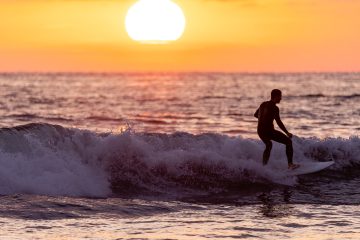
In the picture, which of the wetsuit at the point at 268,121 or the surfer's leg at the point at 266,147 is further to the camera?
the surfer's leg at the point at 266,147

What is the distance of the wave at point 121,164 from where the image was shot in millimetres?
14406

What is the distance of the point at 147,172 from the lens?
1623 centimetres

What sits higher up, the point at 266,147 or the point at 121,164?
the point at 266,147

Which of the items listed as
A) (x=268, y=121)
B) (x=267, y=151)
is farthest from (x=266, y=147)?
(x=268, y=121)

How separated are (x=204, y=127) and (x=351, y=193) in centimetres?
1635

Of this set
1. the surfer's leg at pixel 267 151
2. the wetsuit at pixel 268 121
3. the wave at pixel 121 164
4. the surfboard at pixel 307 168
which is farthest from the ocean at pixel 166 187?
the wetsuit at pixel 268 121

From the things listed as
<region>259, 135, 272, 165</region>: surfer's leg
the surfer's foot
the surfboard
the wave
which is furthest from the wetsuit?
the wave

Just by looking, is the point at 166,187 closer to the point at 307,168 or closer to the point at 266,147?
the point at 266,147

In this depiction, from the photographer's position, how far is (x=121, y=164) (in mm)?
16219

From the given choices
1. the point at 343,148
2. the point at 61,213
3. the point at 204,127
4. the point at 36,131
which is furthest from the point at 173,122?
the point at 61,213

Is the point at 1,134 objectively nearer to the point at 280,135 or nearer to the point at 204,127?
the point at 280,135

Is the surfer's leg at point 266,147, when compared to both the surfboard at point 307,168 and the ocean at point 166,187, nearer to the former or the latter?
the ocean at point 166,187

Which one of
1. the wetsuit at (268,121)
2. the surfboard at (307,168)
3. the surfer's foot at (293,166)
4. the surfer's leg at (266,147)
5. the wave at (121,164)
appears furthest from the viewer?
the surfboard at (307,168)

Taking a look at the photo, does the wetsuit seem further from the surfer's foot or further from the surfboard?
the surfboard
